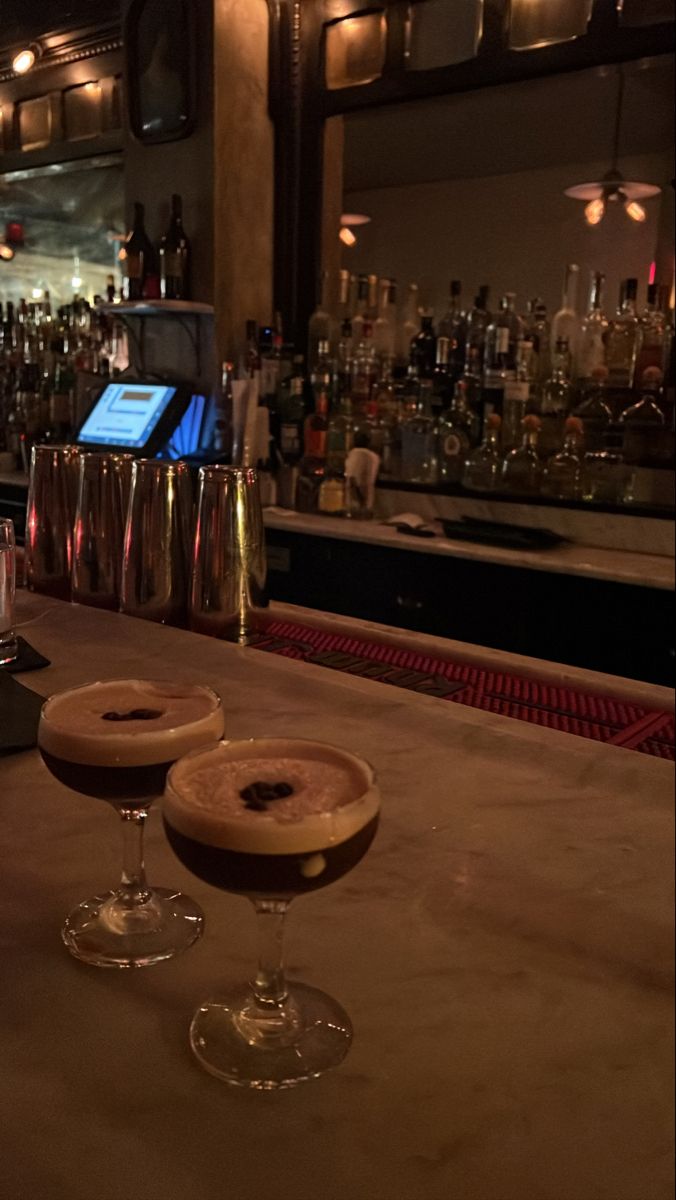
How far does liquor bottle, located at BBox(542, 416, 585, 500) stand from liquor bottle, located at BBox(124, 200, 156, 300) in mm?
1615

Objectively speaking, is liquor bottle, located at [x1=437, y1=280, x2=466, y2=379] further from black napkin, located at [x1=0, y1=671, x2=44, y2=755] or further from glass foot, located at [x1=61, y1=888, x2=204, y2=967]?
glass foot, located at [x1=61, y1=888, x2=204, y2=967]

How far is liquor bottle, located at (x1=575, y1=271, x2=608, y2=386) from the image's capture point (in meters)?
2.81

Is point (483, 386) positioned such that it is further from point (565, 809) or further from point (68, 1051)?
point (68, 1051)

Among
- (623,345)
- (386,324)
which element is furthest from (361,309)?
(623,345)

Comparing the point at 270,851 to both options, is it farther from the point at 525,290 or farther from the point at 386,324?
the point at 525,290

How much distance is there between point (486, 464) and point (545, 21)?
4.08 ft

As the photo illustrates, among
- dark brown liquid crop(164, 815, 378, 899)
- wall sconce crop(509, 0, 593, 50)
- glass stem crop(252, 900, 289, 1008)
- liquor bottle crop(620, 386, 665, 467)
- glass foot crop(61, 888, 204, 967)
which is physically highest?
wall sconce crop(509, 0, 593, 50)

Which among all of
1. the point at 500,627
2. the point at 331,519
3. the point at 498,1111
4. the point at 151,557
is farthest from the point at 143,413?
the point at 498,1111

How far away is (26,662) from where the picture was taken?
3.93ft

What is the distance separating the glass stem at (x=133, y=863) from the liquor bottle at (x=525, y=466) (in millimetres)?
2287

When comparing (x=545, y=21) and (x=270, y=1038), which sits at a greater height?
(x=545, y=21)

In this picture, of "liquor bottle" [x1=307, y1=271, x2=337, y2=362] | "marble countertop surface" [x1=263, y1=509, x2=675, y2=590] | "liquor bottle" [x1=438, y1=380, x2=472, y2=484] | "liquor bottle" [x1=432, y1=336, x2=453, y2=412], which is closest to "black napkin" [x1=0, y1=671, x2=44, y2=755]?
"marble countertop surface" [x1=263, y1=509, x2=675, y2=590]

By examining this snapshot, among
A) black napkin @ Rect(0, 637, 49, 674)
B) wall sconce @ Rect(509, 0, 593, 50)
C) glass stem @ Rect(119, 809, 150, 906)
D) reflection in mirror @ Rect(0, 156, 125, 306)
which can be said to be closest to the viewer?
glass stem @ Rect(119, 809, 150, 906)

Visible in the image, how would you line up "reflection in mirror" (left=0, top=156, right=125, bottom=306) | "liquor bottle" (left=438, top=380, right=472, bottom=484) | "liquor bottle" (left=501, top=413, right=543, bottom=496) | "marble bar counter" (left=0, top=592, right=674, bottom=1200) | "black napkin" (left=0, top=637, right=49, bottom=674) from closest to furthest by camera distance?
"marble bar counter" (left=0, top=592, right=674, bottom=1200)
"black napkin" (left=0, top=637, right=49, bottom=674)
"liquor bottle" (left=501, top=413, right=543, bottom=496)
"liquor bottle" (left=438, top=380, right=472, bottom=484)
"reflection in mirror" (left=0, top=156, right=125, bottom=306)
